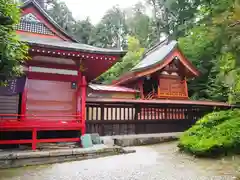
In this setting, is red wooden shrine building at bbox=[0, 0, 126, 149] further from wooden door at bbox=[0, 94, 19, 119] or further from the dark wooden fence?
the dark wooden fence

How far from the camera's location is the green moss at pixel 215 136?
295 inches

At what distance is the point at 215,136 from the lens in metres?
7.82

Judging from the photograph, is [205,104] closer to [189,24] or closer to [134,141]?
[134,141]

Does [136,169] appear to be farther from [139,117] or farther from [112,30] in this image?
[112,30]

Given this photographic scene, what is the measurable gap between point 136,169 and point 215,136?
2806 millimetres

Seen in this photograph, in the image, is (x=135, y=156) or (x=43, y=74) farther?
(x=43, y=74)

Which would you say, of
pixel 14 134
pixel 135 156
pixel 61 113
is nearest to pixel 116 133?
pixel 61 113

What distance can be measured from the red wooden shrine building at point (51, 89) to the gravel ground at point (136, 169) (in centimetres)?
197

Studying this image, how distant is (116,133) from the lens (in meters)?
12.0

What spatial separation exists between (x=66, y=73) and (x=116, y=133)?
3695 mm

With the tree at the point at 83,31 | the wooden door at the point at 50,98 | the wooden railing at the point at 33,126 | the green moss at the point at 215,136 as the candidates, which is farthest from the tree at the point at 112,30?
the green moss at the point at 215,136

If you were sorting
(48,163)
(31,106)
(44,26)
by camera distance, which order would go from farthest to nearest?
(44,26) → (31,106) → (48,163)

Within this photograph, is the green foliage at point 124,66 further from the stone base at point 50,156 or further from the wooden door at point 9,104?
the stone base at point 50,156

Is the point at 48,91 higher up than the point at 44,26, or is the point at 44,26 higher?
the point at 44,26
